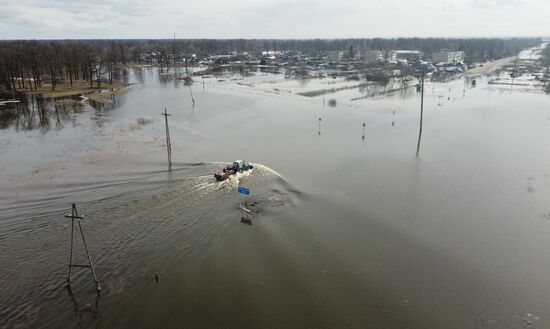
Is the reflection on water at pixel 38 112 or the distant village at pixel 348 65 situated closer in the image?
the reflection on water at pixel 38 112

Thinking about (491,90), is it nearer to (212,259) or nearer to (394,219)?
(394,219)

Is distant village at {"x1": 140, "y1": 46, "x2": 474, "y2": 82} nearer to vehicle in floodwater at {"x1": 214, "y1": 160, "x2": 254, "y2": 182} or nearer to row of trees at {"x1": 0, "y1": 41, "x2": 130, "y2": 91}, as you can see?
row of trees at {"x1": 0, "y1": 41, "x2": 130, "y2": 91}

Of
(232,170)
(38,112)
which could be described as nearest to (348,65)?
(38,112)

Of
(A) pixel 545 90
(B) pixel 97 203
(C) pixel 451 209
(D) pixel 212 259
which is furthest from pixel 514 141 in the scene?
(A) pixel 545 90

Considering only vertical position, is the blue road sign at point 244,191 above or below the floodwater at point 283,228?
above

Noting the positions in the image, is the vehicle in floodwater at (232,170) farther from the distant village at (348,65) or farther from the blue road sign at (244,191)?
the distant village at (348,65)

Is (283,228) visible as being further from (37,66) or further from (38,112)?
(37,66)

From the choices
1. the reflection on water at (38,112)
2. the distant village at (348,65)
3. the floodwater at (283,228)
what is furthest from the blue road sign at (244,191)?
the distant village at (348,65)
